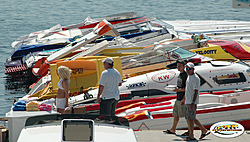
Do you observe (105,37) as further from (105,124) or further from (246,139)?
(105,124)

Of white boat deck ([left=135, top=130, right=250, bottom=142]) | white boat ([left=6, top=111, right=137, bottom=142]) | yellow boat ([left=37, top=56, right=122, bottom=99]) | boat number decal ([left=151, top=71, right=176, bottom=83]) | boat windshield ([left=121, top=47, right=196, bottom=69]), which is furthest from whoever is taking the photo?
boat windshield ([left=121, top=47, right=196, bottom=69])

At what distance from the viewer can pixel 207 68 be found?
8781 millimetres

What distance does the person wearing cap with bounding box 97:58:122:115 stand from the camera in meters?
6.37

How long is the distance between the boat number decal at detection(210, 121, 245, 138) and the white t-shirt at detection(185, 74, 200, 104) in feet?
3.09

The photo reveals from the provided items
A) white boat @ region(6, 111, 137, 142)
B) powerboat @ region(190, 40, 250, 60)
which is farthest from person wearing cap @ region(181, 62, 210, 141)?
powerboat @ region(190, 40, 250, 60)

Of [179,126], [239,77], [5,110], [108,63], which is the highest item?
[108,63]

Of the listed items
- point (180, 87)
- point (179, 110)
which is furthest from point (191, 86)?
point (179, 110)

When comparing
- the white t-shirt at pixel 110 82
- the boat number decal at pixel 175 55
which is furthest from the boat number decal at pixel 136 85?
the white t-shirt at pixel 110 82

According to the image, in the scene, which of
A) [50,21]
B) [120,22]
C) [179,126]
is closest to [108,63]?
[179,126]

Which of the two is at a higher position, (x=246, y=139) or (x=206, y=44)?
(x=206, y=44)

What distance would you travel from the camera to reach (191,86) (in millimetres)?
6078

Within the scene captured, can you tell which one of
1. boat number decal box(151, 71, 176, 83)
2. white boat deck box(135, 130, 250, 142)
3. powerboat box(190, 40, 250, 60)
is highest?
powerboat box(190, 40, 250, 60)

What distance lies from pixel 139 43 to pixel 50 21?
20.3 metres

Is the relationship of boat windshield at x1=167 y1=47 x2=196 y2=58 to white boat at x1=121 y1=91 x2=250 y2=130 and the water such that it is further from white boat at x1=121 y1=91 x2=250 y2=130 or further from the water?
the water
